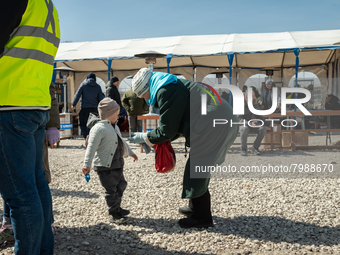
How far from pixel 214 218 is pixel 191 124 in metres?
1.08

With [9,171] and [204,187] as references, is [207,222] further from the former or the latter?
[9,171]

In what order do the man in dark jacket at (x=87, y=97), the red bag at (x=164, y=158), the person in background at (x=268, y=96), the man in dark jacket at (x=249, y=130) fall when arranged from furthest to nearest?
the person in background at (x=268, y=96) → the man in dark jacket at (x=87, y=97) → the man in dark jacket at (x=249, y=130) → the red bag at (x=164, y=158)

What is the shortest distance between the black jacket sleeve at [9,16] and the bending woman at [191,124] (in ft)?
3.97

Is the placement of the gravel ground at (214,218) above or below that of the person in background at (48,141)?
below

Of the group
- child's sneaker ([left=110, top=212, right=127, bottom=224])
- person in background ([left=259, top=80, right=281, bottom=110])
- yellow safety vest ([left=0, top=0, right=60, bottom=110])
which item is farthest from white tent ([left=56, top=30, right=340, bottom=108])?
yellow safety vest ([left=0, top=0, right=60, bottom=110])

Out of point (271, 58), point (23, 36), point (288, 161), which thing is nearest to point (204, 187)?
point (23, 36)

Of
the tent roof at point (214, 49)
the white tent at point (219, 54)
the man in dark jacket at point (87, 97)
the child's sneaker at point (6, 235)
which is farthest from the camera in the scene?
the white tent at point (219, 54)

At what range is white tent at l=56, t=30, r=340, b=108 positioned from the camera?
37.1ft

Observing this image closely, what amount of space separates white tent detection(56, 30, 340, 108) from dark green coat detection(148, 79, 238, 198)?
8.41 m

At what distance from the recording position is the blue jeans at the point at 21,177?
5.62 feet

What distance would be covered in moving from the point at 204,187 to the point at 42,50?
1.72 m

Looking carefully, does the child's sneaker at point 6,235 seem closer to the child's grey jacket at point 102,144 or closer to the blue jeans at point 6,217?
the blue jeans at point 6,217

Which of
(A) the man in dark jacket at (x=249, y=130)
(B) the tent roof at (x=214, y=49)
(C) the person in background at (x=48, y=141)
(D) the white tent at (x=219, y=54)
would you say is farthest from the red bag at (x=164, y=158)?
(B) the tent roof at (x=214, y=49)

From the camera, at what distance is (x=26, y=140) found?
1776 mm
